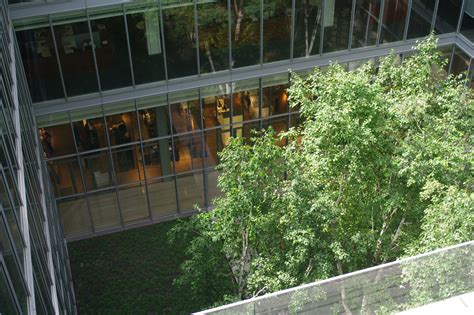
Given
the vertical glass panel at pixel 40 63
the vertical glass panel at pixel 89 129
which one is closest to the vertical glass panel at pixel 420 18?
the vertical glass panel at pixel 89 129

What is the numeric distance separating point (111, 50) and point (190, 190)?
23.7 feet

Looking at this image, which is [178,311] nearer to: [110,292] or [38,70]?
[110,292]

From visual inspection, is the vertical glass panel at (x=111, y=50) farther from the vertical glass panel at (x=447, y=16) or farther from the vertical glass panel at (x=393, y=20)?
the vertical glass panel at (x=447, y=16)

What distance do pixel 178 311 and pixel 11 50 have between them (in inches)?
419

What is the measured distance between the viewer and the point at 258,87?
25.4 meters

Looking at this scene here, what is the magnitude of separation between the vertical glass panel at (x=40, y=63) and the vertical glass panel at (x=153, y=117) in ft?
10.2

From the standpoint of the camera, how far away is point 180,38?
76.4 ft

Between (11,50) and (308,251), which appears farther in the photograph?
(11,50)

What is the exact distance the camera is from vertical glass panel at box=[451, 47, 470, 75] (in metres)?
27.3

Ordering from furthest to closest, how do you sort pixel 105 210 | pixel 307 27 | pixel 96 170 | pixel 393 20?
1. pixel 105 210
2. pixel 393 20
3. pixel 96 170
4. pixel 307 27

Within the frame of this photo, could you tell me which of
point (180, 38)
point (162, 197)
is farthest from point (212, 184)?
point (180, 38)

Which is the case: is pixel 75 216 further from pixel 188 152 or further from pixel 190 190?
pixel 188 152

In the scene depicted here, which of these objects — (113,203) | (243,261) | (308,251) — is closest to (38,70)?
(113,203)

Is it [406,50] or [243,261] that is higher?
[406,50]
